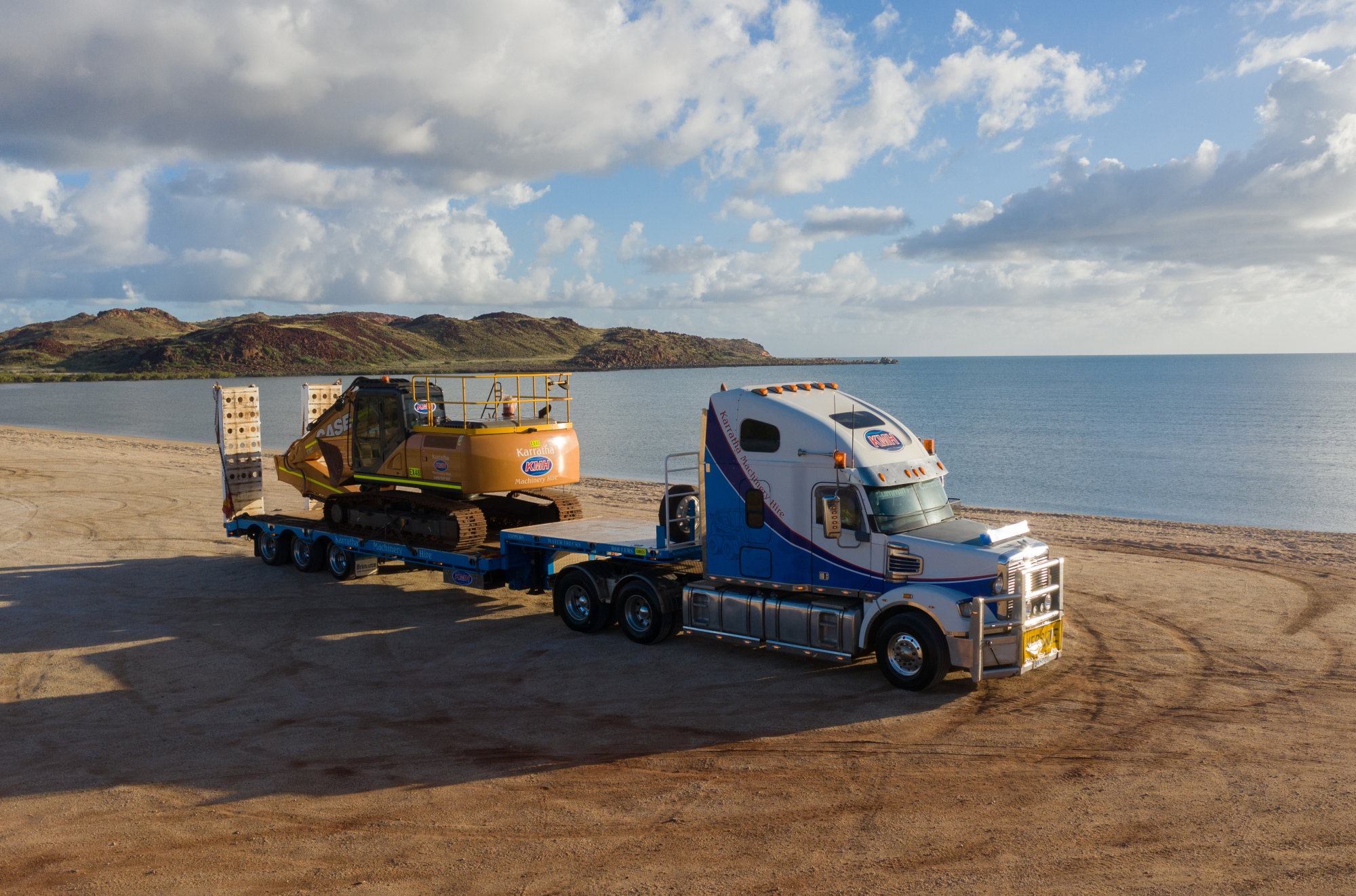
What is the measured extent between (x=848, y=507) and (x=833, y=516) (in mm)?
320

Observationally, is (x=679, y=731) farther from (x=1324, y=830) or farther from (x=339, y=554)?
(x=339, y=554)

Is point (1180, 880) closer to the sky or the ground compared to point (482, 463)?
closer to the ground

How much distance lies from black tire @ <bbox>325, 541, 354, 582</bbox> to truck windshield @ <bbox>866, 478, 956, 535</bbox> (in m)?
10.7

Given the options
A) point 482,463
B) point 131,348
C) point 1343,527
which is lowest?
point 1343,527

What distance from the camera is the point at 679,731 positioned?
1005cm

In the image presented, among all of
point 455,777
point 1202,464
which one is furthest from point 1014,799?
point 1202,464

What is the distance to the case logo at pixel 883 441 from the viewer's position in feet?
38.8

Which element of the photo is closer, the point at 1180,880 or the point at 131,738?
the point at 1180,880

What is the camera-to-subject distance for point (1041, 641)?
36.5ft

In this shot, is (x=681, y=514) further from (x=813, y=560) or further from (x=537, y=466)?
(x=537, y=466)

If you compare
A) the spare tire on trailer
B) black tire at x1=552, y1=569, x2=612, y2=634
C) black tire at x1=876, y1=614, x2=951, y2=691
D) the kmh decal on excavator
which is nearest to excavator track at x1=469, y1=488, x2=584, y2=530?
black tire at x1=552, y1=569, x2=612, y2=634

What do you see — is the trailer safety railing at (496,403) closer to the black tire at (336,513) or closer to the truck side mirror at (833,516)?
the black tire at (336,513)

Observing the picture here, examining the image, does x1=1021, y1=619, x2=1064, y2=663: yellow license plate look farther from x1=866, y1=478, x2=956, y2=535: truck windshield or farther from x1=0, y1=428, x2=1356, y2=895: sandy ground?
x1=866, y1=478, x2=956, y2=535: truck windshield

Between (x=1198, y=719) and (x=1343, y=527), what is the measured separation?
27.1 metres
